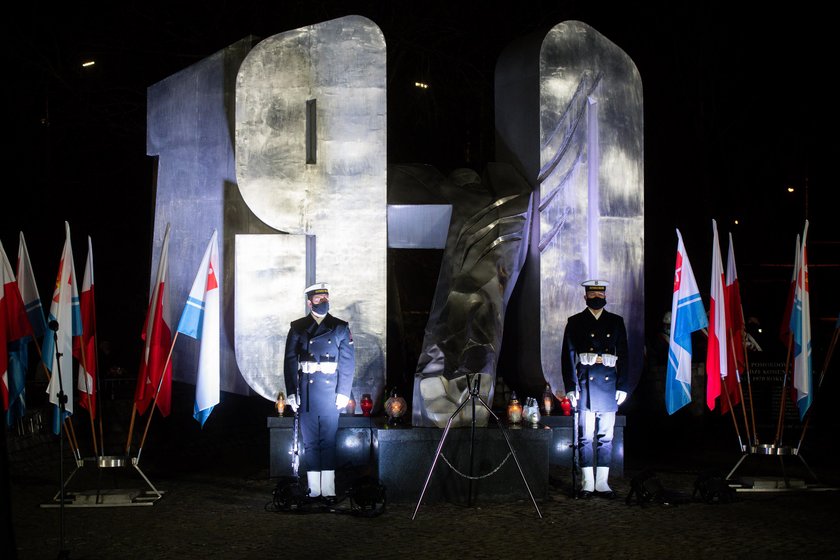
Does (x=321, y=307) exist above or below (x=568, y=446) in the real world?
above

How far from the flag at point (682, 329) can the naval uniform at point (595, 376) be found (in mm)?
555

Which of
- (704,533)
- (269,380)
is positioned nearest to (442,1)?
(269,380)

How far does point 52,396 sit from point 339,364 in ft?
8.51

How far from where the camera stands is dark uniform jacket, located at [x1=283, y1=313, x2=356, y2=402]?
10.9 m

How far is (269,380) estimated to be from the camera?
39.9 feet

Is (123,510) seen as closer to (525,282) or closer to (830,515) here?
(525,282)

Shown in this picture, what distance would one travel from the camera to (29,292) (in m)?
11.0

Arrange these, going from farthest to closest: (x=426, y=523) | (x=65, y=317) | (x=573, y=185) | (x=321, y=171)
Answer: (x=573, y=185)
(x=321, y=171)
(x=65, y=317)
(x=426, y=523)

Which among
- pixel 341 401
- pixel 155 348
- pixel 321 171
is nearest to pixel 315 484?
pixel 341 401

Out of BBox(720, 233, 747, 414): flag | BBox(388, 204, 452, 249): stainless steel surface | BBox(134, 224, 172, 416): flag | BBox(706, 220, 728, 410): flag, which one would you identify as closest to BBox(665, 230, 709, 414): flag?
BBox(706, 220, 728, 410): flag

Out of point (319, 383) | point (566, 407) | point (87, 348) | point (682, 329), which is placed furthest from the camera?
point (566, 407)

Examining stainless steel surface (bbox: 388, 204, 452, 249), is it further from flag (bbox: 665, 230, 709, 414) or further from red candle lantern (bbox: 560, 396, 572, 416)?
flag (bbox: 665, 230, 709, 414)

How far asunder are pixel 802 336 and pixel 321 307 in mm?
4788

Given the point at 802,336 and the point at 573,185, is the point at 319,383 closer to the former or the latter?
the point at 573,185
